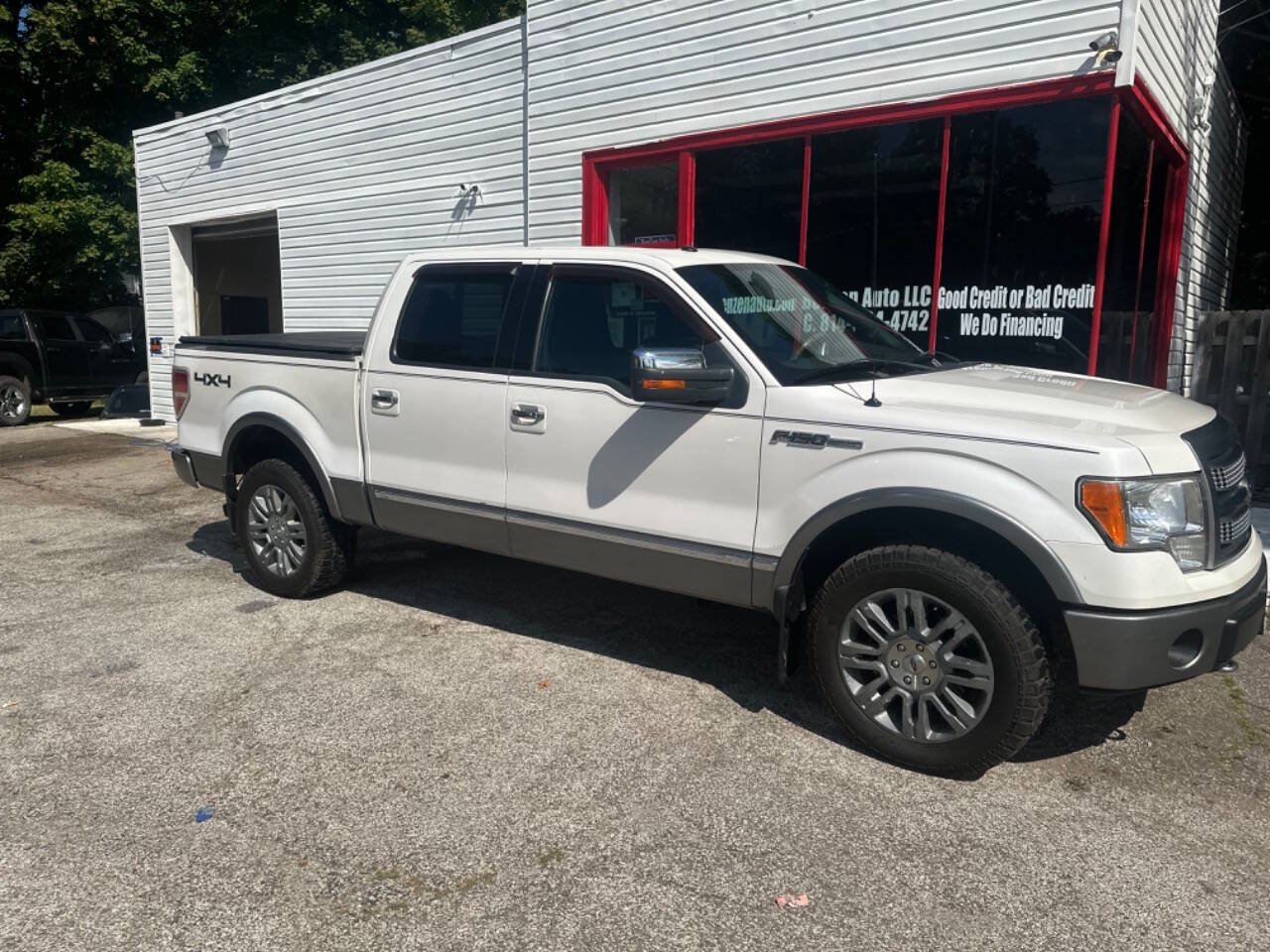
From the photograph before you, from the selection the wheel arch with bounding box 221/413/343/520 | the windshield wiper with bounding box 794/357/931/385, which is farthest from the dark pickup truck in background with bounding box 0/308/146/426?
the windshield wiper with bounding box 794/357/931/385

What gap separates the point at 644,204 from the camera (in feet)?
31.2

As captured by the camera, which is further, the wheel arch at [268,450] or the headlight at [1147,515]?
the wheel arch at [268,450]

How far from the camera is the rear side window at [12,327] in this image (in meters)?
15.7

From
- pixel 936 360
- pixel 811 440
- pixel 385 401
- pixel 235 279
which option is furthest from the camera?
pixel 235 279

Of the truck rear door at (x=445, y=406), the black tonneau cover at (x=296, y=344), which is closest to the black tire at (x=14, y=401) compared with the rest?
the black tonneau cover at (x=296, y=344)

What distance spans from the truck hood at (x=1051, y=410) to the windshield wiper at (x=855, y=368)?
0.12 m

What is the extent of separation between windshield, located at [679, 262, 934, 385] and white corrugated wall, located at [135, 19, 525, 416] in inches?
259

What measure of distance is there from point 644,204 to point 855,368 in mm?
6036

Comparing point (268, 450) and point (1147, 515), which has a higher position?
point (1147, 515)

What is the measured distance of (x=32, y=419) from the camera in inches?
677

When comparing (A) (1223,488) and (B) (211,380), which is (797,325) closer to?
(A) (1223,488)

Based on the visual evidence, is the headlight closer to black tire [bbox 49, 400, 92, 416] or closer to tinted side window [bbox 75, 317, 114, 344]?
tinted side window [bbox 75, 317, 114, 344]

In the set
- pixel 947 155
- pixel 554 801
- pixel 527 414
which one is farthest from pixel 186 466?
pixel 947 155

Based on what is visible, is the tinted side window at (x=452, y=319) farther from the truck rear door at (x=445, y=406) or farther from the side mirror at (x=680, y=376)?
the side mirror at (x=680, y=376)
